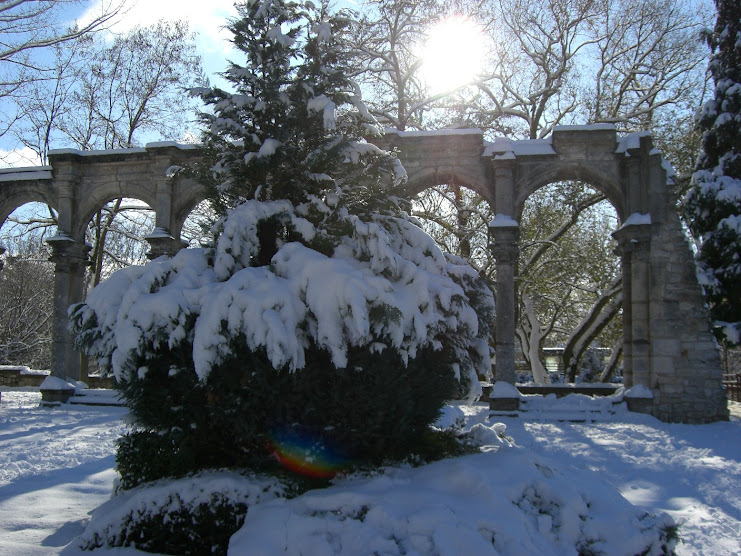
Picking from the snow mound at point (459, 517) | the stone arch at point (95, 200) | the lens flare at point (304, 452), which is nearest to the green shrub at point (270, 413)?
the lens flare at point (304, 452)

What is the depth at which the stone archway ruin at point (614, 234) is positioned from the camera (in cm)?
1150

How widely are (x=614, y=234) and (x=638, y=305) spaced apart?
1528 mm

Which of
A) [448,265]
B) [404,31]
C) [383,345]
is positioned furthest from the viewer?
[404,31]

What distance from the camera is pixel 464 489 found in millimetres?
3867

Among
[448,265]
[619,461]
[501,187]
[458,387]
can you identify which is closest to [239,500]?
[458,387]

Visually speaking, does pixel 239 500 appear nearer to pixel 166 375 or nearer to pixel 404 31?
pixel 166 375

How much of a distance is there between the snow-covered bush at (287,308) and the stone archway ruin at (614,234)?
650 cm

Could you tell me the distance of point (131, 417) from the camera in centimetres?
461

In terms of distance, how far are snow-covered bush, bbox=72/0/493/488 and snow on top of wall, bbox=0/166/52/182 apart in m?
10.9

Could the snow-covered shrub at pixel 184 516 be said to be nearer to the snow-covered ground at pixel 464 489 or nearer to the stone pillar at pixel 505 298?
the snow-covered ground at pixel 464 489

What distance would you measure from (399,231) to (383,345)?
4.64ft

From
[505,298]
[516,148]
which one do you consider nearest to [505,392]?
[505,298]

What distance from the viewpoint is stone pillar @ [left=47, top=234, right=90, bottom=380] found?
13.4 metres

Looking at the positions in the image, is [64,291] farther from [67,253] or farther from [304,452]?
[304,452]
